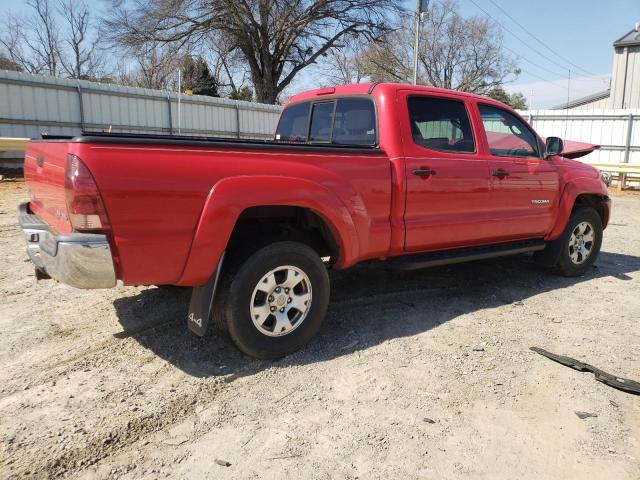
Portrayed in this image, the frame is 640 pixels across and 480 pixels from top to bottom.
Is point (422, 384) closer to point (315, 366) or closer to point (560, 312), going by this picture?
point (315, 366)

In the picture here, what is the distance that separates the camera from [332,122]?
4.63 m

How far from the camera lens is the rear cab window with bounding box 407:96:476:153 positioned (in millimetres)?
4297

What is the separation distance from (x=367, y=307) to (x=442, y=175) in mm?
1324

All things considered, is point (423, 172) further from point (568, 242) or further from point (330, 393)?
point (568, 242)

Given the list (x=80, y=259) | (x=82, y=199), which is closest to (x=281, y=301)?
(x=80, y=259)

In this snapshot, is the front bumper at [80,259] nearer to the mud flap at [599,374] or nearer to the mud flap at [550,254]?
the mud flap at [599,374]

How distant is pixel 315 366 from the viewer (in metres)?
3.51

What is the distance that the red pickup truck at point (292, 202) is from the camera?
2842mm

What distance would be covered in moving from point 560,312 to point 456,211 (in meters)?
1.40

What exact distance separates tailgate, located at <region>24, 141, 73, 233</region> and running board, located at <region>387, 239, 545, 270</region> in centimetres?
246

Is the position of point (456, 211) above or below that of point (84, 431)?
above

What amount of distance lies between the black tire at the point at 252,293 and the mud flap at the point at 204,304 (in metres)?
0.09

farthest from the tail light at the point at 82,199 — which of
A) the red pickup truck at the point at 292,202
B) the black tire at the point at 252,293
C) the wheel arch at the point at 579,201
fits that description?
the wheel arch at the point at 579,201

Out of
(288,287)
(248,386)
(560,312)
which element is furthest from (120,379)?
(560,312)
